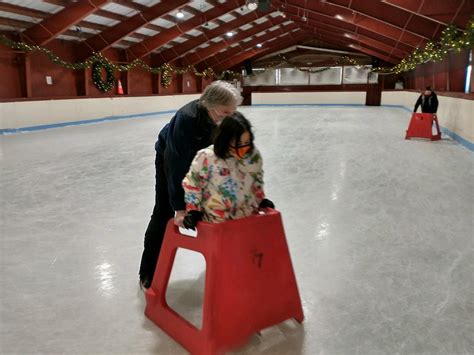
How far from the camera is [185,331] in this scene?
1495 millimetres

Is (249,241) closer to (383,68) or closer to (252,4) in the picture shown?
(252,4)

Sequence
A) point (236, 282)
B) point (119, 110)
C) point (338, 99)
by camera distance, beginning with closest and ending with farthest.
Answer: point (236, 282) < point (119, 110) < point (338, 99)

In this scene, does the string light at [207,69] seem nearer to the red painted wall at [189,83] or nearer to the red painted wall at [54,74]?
the red painted wall at [54,74]

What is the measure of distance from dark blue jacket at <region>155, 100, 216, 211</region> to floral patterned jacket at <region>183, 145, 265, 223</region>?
0.34 ft

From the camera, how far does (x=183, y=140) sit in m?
1.54

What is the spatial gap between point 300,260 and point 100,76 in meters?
13.1

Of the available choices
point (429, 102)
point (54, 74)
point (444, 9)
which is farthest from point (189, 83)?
point (429, 102)

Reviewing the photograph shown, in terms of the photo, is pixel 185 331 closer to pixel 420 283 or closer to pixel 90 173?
pixel 420 283

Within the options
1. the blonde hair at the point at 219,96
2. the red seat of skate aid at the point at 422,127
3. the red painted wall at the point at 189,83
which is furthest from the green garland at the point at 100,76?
the blonde hair at the point at 219,96

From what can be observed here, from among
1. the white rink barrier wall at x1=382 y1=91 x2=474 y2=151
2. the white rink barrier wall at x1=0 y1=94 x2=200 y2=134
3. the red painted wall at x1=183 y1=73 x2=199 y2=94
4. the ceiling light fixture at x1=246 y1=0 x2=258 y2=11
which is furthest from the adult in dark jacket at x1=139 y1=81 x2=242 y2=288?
the red painted wall at x1=183 y1=73 x2=199 y2=94

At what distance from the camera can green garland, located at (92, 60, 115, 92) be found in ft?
43.7

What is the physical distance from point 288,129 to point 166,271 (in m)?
8.46

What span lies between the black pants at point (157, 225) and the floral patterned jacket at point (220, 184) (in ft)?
1.28

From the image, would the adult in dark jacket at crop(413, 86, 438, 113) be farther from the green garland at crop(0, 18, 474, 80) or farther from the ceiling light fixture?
the ceiling light fixture
